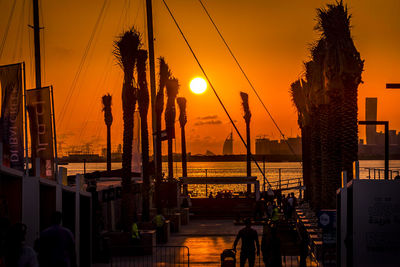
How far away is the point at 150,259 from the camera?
24422 mm

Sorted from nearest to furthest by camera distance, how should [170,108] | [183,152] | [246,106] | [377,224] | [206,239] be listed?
[377,224] < [206,239] < [170,108] < [183,152] < [246,106]

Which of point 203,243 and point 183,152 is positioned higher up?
point 183,152

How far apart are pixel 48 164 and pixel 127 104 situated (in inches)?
466

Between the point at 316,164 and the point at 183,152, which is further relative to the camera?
the point at 183,152

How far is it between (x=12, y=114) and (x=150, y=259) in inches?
330

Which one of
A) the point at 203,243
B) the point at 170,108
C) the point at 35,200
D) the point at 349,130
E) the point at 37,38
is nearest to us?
the point at 35,200

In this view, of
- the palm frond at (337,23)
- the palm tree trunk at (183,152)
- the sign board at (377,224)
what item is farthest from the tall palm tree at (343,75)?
the palm tree trunk at (183,152)

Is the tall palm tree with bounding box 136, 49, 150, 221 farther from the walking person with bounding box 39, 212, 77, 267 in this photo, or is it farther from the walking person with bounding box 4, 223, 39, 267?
the walking person with bounding box 4, 223, 39, 267

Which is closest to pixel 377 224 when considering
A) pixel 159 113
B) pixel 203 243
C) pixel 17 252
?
pixel 17 252

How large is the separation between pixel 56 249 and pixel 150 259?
41.1 feet

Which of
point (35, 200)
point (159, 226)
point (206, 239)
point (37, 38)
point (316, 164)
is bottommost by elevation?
point (206, 239)

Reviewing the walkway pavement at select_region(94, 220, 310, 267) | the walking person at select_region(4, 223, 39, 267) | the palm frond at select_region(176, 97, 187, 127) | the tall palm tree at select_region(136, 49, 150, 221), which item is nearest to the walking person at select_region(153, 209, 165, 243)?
the walkway pavement at select_region(94, 220, 310, 267)

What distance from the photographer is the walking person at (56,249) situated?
12133mm

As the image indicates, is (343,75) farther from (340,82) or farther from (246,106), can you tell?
(246,106)
